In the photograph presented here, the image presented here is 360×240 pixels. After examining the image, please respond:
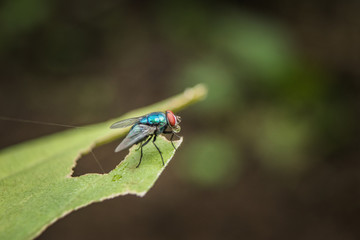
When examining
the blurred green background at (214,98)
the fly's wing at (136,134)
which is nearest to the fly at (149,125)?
the fly's wing at (136,134)

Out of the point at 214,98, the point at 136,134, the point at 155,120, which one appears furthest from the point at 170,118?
the point at 214,98

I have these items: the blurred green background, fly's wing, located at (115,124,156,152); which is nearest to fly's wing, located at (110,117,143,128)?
fly's wing, located at (115,124,156,152)

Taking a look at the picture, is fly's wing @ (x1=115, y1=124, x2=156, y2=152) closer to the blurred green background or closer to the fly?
the fly

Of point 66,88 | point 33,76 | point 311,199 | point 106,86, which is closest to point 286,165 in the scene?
point 311,199

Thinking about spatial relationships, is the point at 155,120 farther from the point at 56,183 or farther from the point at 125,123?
the point at 56,183

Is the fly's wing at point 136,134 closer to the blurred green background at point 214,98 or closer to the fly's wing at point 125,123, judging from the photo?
the fly's wing at point 125,123

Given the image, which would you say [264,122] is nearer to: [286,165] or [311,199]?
[286,165]

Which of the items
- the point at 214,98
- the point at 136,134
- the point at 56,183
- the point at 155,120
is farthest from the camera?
the point at 214,98
